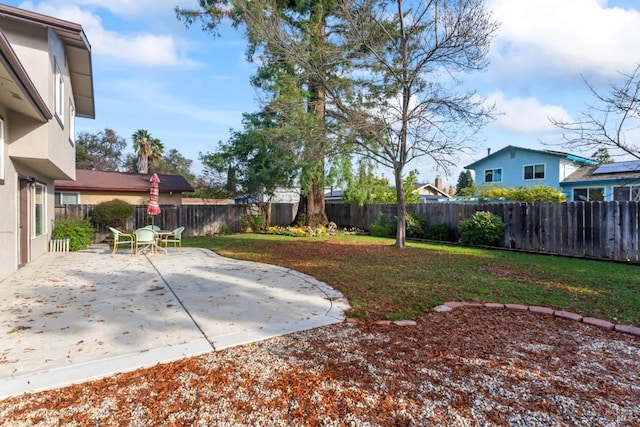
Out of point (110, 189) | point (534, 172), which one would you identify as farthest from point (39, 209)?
point (534, 172)

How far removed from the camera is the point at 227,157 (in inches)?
695

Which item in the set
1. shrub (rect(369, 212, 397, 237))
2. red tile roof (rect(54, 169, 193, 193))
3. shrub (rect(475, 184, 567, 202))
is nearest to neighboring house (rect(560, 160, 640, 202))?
shrub (rect(475, 184, 567, 202))

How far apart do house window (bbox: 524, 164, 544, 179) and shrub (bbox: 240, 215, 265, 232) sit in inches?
785

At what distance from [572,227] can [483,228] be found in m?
2.51

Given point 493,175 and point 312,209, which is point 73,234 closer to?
point 312,209

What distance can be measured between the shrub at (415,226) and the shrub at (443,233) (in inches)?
26.6

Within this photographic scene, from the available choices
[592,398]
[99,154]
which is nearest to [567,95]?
[592,398]

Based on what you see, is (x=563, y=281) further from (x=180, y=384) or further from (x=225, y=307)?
(x=180, y=384)

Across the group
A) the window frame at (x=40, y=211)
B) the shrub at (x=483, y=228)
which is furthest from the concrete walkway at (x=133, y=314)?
the shrub at (x=483, y=228)

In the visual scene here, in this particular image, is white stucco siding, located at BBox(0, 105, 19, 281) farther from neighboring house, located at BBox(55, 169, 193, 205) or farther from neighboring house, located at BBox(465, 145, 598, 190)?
neighboring house, located at BBox(465, 145, 598, 190)

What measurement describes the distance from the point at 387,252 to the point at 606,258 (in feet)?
18.9

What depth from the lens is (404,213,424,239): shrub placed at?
1468 cm

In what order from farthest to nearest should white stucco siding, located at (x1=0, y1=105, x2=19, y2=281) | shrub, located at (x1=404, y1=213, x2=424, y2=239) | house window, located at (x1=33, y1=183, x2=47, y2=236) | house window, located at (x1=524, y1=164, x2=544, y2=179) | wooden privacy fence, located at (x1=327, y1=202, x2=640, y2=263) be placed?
1. house window, located at (x1=524, y1=164, x2=544, y2=179)
2. shrub, located at (x1=404, y1=213, x2=424, y2=239)
3. house window, located at (x1=33, y1=183, x2=47, y2=236)
4. wooden privacy fence, located at (x1=327, y1=202, x2=640, y2=263)
5. white stucco siding, located at (x1=0, y1=105, x2=19, y2=281)

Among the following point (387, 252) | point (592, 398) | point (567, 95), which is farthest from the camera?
point (387, 252)
